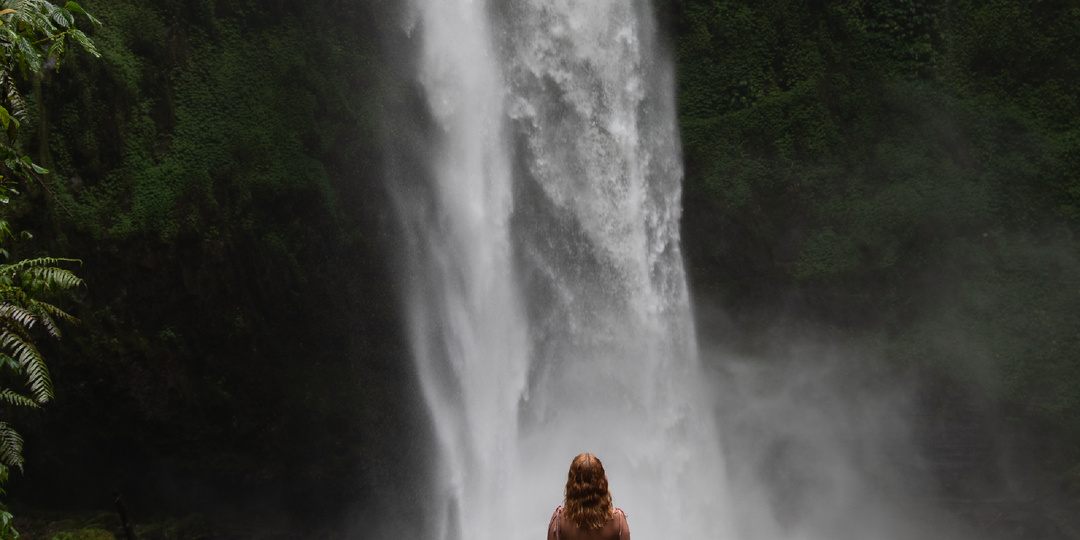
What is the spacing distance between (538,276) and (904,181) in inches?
275

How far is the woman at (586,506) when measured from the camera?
2.94 metres

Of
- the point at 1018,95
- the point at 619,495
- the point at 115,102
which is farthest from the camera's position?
the point at 1018,95

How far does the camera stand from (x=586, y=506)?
2947 mm

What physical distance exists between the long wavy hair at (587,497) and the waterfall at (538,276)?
31.1 ft

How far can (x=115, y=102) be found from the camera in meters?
11.3

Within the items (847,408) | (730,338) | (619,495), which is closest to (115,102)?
(619,495)

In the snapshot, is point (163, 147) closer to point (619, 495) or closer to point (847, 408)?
point (619, 495)

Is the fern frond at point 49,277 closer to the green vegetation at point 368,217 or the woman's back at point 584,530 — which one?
the woman's back at point 584,530

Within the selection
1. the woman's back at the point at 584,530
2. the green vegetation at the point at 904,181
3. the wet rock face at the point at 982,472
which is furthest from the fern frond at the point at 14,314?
the wet rock face at the point at 982,472

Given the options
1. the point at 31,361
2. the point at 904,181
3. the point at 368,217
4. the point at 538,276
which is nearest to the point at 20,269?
the point at 31,361

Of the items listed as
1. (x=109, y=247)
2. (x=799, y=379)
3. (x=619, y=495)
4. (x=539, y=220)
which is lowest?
(x=619, y=495)

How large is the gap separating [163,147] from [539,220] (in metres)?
6.17

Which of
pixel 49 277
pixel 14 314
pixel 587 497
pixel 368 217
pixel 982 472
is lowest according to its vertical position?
pixel 982 472

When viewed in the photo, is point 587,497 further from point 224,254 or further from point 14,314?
point 224,254
